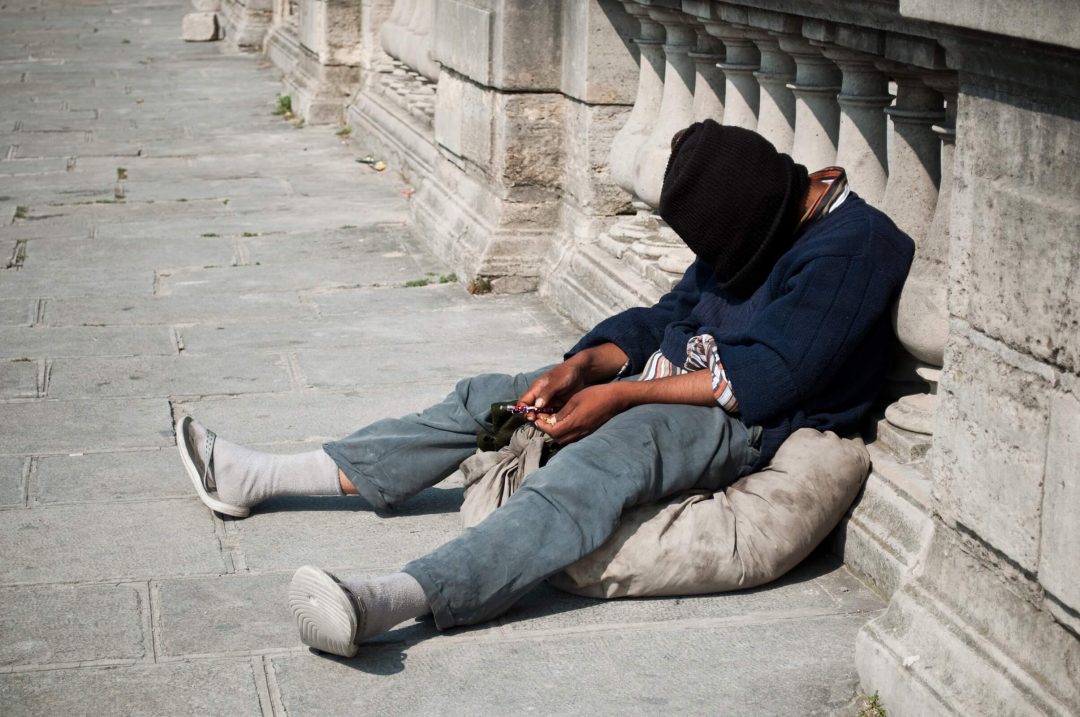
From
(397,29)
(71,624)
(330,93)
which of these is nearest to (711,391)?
(71,624)

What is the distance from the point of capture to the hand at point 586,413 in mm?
3441

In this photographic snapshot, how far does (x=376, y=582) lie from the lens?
9.89ft

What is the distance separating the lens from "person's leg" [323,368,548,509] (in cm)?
374

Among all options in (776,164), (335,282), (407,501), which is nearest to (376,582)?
(407,501)

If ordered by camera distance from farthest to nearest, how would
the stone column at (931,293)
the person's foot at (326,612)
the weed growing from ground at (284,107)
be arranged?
the weed growing from ground at (284,107), the stone column at (931,293), the person's foot at (326,612)

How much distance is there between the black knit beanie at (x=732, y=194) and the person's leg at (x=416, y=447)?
0.72 meters

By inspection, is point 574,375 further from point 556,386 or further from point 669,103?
point 669,103

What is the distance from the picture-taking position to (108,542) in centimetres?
370

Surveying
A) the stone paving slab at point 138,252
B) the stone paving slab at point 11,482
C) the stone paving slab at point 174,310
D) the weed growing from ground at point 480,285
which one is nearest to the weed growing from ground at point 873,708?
the stone paving slab at point 11,482

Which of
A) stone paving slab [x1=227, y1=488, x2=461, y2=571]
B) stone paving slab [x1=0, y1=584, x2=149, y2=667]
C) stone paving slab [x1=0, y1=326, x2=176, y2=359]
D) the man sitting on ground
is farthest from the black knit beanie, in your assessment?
stone paving slab [x1=0, y1=326, x2=176, y2=359]

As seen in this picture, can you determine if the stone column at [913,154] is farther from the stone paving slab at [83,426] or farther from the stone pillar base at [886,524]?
the stone paving slab at [83,426]

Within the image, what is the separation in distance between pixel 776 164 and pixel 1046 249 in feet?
3.48

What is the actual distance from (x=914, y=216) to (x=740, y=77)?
4.12 ft

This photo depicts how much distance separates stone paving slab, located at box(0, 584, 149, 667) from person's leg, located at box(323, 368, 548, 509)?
633 millimetres
